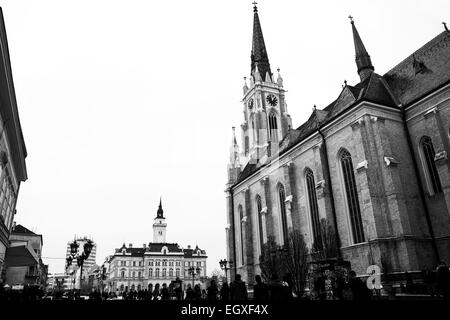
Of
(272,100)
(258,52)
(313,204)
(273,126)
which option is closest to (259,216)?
(313,204)

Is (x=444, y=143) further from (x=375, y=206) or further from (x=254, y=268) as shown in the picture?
(x=254, y=268)

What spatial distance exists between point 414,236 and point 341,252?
5226mm

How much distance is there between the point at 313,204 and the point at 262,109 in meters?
28.1

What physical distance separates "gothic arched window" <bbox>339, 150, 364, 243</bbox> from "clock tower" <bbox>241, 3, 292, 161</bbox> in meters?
23.1

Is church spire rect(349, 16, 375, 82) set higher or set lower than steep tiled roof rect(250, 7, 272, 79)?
lower

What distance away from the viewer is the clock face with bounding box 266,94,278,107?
56094 millimetres

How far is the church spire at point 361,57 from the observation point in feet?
113

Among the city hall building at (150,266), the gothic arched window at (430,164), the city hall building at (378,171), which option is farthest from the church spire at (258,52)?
the city hall building at (150,266)

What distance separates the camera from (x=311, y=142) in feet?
97.5

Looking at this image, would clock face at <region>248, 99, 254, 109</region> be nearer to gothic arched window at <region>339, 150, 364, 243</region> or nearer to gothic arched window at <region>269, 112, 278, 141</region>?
gothic arched window at <region>269, 112, 278, 141</region>

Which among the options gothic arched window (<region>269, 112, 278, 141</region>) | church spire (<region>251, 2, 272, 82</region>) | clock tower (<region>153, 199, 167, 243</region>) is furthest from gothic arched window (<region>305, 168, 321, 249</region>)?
clock tower (<region>153, 199, 167, 243</region>)

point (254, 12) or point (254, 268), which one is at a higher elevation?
point (254, 12)

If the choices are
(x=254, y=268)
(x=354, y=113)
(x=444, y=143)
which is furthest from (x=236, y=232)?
(x=444, y=143)
